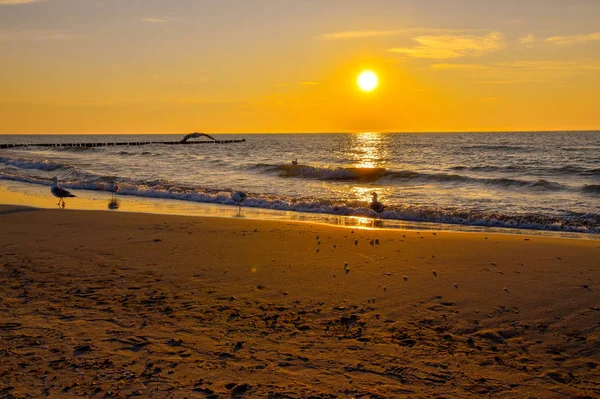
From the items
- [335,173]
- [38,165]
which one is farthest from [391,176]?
A: [38,165]

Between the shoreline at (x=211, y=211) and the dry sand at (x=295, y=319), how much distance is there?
3858 millimetres

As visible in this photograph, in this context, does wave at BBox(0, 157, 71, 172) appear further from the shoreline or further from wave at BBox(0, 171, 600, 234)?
wave at BBox(0, 171, 600, 234)

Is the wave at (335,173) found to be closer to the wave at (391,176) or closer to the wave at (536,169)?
the wave at (391,176)

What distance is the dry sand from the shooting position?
4555 millimetres

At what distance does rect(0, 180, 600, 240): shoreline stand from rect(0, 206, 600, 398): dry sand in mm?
3858

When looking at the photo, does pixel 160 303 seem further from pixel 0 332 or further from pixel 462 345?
pixel 462 345

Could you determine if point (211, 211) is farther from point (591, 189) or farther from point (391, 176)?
point (391, 176)

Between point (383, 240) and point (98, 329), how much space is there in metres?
6.55

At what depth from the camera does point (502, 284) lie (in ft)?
24.8

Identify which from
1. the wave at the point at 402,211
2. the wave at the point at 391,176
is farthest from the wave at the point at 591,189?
the wave at the point at 391,176

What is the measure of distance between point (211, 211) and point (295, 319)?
1133 centimetres

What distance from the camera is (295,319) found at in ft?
19.8

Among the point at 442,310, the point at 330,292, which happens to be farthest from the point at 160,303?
the point at 442,310

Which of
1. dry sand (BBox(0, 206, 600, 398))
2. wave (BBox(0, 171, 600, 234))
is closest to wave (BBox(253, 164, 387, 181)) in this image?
wave (BBox(0, 171, 600, 234))
